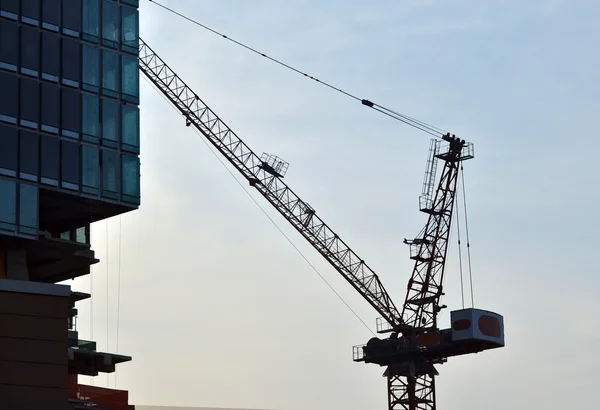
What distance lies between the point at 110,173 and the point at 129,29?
475 inches

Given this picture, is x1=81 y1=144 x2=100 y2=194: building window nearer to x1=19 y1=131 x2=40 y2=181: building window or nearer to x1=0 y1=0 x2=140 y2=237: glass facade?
x1=0 y1=0 x2=140 y2=237: glass facade

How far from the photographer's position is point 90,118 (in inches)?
3647

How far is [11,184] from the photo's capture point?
8700cm

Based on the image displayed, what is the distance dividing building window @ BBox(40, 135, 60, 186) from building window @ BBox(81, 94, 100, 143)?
2939 millimetres

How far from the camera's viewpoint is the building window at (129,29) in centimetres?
9638

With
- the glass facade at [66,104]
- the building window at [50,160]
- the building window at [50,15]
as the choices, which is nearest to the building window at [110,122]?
the glass facade at [66,104]

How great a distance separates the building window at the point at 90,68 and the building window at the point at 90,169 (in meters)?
4.79

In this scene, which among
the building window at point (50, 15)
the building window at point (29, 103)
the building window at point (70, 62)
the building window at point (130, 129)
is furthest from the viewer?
the building window at point (130, 129)

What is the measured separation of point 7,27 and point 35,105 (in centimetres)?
600

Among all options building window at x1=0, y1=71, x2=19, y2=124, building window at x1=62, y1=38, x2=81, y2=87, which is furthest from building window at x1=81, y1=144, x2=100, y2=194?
building window at x1=0, y1=71, x2=19, y2=124

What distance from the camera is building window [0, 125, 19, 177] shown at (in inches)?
3420

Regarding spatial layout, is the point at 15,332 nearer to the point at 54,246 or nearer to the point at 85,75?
the point at 54,246

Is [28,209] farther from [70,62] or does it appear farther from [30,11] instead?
[30,11]

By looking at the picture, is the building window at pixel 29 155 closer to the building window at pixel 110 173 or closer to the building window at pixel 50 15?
the building window at pixel 110 173
